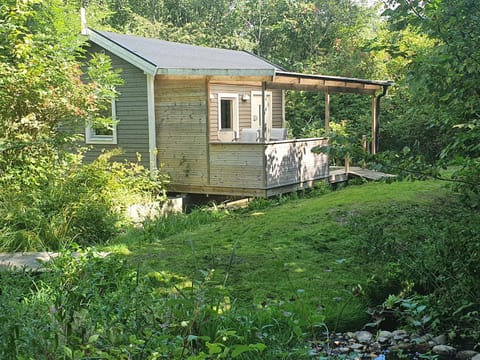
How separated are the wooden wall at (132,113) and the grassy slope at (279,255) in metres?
3.96

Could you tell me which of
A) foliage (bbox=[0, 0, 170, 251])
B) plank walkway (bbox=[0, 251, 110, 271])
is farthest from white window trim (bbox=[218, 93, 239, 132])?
plank walkway (bbox=[0, 251, 110, 271])

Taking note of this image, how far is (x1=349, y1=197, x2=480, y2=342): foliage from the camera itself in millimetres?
4402

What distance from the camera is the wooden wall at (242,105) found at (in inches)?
584

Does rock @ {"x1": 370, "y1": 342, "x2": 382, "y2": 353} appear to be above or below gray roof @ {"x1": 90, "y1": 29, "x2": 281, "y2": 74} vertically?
below

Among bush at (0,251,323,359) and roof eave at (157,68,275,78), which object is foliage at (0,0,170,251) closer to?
roof eave at (157,68,275,78)

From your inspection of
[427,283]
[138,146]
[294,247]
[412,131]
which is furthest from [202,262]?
[412,131]

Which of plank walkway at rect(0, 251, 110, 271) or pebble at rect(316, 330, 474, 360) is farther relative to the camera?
plank walkway at rect(0, 251, 110, 271)

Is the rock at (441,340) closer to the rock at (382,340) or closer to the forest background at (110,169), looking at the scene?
the forest background at (110,169)

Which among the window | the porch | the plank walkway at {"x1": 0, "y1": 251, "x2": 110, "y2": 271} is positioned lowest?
the plank walkway at {"x1": 0, "y1": 251, "x2": 110, "y2": 271}

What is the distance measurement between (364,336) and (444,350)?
611mm

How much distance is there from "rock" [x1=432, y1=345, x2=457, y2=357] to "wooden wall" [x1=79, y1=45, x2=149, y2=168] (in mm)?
9968

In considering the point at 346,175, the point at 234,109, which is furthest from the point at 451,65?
the point at 234,109

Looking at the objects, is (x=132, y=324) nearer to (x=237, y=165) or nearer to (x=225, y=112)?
(x=237, y=165)

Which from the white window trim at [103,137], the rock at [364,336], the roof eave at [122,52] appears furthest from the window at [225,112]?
the rock at [364,336]
